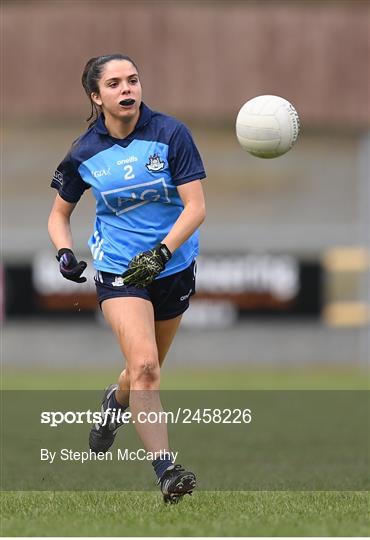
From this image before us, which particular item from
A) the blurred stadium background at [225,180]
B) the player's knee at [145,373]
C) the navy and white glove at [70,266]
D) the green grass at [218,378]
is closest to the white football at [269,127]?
the navy and white glove at [70,266]

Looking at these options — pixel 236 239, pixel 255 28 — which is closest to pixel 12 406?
pixel 236 239

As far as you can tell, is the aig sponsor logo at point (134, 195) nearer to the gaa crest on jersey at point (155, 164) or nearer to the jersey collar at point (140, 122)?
the gaa crest on jersey at point (155, 164)

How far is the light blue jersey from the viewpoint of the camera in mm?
6754

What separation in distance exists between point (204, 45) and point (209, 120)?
121 centimetres

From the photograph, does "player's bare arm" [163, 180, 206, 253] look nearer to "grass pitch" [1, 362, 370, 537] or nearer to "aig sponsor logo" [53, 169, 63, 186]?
"aig sponsor logo" [53, 169, 63, 186]

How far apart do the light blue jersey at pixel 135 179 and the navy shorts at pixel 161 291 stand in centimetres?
5

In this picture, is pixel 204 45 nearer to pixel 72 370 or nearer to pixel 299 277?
pixel 299 277

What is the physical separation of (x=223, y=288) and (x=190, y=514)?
43.5 ft

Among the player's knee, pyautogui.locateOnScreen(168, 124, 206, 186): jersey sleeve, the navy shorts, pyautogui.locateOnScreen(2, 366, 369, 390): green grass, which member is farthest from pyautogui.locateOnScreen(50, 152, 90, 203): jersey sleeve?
pyautogui.locateOnScreen(2, 366, 369, 390): green grass

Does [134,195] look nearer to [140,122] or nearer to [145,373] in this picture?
[140,122]

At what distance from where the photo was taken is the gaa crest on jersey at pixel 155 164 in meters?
6.75

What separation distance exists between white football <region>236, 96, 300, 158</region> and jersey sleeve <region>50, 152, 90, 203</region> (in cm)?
96

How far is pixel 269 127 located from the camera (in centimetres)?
717

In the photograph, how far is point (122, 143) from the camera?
6848 millimetres
